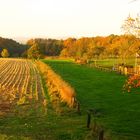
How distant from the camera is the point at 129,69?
7456cm

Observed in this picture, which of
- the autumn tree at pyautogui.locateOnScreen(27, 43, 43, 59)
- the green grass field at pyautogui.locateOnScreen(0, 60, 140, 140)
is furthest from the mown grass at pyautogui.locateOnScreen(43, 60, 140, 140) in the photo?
the autumn tree at pyautogui.locateOnScreen(27, 43, 43, 59)

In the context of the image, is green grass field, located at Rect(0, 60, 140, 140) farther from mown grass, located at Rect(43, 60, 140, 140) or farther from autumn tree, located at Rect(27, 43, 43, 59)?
autumn tree, located at Rect(27, 43, 43, 59)

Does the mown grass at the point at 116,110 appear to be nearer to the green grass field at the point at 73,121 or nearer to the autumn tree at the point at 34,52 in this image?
the green grass field at the point at 73,121

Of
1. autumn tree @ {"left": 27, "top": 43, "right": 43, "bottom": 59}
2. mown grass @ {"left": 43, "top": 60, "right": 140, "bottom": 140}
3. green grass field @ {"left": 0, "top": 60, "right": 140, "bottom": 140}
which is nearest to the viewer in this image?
green grass field @ {"left": 0, "top": 60, "right": 140, "bottom": 140}

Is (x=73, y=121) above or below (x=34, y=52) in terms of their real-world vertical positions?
below

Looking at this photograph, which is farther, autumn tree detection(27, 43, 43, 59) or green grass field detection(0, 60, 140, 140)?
autumn tree detection(27, 43, 43, 59)


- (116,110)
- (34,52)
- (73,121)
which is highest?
(34,52)

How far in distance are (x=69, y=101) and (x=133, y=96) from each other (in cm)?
859

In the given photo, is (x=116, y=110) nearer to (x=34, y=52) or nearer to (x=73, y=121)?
(x=73, y=121)

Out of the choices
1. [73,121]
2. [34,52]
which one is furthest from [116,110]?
[34,52]

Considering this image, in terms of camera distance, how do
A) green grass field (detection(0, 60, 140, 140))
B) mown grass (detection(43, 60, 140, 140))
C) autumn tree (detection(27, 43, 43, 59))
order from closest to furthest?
green grass field (detection(0, 60, 140, 140)) → mown grass (detection(43, 60, 140, 140)) → autumn tree (detection(27, 43, 43, 59))

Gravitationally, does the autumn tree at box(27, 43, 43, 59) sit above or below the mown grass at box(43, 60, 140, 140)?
above

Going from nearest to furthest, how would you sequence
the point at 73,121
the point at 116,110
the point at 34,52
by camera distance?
the point at 73,121, the point at 116,110, the point at 34,52

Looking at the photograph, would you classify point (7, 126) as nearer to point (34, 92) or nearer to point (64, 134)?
point (64, 134)
